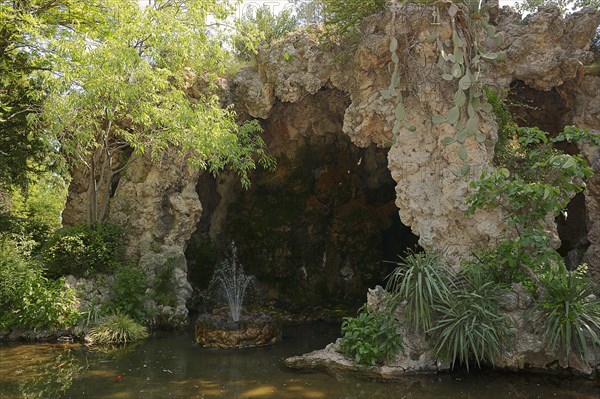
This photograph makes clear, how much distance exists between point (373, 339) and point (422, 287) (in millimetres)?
1091

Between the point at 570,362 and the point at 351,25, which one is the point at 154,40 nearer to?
the point at 351,25

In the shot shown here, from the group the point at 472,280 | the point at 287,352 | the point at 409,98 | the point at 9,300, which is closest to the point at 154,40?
the point at 409,98

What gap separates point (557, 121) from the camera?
472 inches

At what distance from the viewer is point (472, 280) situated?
746 centimetres

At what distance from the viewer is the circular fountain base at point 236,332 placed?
936 centimetres

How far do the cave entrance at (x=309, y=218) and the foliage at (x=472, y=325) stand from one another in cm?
674

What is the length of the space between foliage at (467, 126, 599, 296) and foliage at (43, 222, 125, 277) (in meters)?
7.92

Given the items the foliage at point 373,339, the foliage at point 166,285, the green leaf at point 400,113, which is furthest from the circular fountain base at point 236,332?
the green leaf at point 400,113

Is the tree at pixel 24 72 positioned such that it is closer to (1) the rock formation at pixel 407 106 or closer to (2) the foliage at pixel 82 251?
(1) the rock formation at pixel 407 106

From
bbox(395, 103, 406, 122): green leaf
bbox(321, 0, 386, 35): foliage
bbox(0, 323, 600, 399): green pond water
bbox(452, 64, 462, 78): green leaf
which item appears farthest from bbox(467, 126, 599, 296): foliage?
bbox(321, 0, 386, 35): foliage

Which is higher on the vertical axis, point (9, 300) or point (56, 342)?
point (9, 300)

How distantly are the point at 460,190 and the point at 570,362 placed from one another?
3195mm

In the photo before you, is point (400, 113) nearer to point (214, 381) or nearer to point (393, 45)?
point (393, 45)

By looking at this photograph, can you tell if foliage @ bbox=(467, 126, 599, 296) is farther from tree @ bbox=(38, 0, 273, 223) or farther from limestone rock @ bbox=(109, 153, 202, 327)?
limestone rock @ bbox=(109, 153, 202, 327)
